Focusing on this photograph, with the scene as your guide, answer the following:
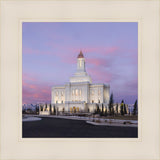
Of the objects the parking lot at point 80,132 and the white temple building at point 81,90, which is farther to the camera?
the white temple building at point 81,90

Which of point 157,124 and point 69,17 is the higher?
point 69,17

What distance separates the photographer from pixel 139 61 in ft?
13.5

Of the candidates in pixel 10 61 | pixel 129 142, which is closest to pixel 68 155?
pixel 129 142

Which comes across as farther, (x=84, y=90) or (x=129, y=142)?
(x=84, y=90)

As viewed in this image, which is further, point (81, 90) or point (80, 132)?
point (81, 90)

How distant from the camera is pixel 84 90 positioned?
23.8m

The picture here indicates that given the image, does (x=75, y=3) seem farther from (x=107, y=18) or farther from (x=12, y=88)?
(x=12, y=88)

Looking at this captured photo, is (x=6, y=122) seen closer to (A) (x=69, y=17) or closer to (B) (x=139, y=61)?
(A) (x=69, y=17)

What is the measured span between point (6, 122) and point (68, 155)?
1756 millimetres

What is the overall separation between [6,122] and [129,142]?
312cm

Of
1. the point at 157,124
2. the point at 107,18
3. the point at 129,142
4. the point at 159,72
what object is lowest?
the point at 129,142

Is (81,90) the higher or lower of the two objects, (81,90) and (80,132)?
the higher

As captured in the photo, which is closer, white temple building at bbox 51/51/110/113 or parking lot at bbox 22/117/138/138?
parking lot at bbox 22/117/138/138

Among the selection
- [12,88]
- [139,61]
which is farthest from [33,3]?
[139,61]
